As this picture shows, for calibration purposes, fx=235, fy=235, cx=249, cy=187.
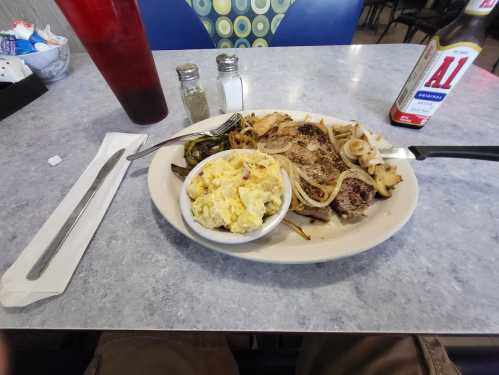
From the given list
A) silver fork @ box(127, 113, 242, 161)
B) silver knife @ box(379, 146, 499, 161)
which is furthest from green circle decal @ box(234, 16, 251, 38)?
silver knife @ box(379, 146, 499, 161)

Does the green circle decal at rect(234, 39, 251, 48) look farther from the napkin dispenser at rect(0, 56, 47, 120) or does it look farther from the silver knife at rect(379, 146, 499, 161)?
the silver knife at rect(379, 146, 499, 161)

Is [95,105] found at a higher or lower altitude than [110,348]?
higher

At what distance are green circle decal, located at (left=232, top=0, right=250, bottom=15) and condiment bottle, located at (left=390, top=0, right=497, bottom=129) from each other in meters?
1.42

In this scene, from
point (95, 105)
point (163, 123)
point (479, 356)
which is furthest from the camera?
point (95, 105)

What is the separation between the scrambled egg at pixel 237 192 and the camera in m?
0.58

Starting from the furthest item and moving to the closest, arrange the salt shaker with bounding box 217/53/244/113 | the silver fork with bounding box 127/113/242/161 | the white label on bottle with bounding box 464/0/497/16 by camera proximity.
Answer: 1. the salt shaker with bounding box 217/53/244/113
2. the silver fork with bounding box 127/113/242/161
3. the white label on bottle with bounding box 464/0/497/16

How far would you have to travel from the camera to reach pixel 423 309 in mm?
526

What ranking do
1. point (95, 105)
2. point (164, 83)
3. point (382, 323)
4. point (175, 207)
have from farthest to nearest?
point (164, 83)
point (95, 105)
point (175, 207)
point (382, 323)

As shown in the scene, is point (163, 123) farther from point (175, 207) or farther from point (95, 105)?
point (175, 207)

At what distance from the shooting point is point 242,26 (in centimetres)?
185

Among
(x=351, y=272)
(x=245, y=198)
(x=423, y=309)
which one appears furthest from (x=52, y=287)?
(x=423, y=309)

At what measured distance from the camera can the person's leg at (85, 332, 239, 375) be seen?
0.85 metres

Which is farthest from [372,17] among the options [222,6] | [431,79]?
[431,79]

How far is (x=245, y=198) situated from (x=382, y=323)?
41 centimetres
